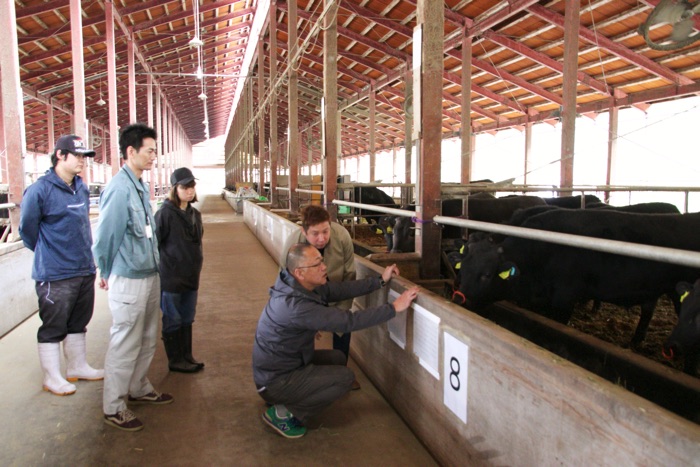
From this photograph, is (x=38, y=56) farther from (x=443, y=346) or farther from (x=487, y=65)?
(x=443, y=346)

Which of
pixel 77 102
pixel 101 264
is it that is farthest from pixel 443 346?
pixel 77 102

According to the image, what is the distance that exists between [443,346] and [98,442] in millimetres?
2116

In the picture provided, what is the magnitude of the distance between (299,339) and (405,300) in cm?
69

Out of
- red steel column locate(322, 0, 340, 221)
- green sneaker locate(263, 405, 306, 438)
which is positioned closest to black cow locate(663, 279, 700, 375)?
green sneaker locate(263, 405, 306, 438)

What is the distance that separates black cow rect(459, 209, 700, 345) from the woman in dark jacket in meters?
2.24

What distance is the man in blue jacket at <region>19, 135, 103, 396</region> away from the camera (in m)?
3.50

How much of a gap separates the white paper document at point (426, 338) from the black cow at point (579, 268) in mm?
1269

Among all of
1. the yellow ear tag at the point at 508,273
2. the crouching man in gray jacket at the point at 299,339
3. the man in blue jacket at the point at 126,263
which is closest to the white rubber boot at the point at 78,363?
the man in blue jacket at the point at 126,263

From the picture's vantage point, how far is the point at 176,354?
13.3ft

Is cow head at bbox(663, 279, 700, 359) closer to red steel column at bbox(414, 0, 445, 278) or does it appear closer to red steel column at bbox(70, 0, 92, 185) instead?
red steel column at bbox(414, 0, 445, 278)

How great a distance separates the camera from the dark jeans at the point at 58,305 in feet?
11.6

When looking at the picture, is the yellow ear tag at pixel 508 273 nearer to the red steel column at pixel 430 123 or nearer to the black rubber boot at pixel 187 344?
the red steel column at pixel 430 123

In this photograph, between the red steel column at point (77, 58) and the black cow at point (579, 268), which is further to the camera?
the red steel column at point (77, 58)

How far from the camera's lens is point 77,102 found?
32.4ft
